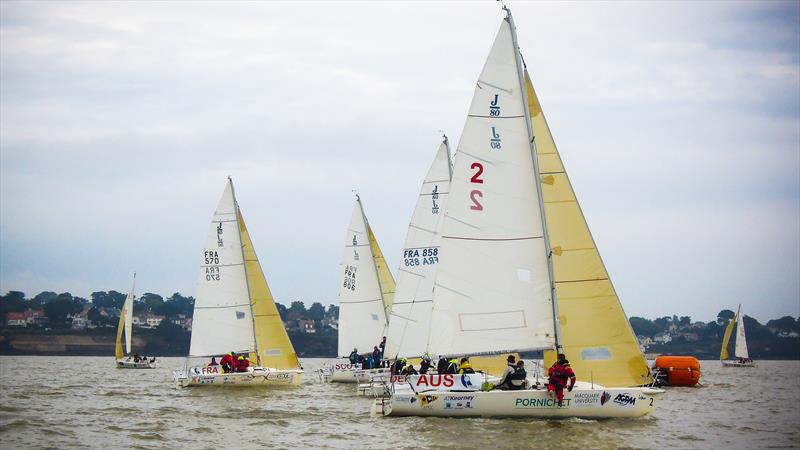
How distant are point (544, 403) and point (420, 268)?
48.1 ft

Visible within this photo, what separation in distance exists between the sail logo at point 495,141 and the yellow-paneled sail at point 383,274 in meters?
22.8

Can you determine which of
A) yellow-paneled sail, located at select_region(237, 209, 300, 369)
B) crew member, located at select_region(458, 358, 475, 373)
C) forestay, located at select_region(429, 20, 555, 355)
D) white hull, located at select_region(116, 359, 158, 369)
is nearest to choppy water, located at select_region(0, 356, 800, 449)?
crew member, located at select_region(458, 358, 475, 373)

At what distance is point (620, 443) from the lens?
2111 cm

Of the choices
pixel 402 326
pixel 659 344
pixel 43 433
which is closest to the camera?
pixel 43 433

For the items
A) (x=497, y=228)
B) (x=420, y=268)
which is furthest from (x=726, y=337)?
(x=497, y=228)

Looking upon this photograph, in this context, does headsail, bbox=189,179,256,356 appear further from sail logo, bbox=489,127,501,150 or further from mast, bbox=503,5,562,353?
mast, bbox=503,5,562,353

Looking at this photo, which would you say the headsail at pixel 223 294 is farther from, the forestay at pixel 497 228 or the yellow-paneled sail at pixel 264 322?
the forestay at pixel 497 228

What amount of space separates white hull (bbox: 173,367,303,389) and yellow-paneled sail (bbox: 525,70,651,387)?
1787 cm

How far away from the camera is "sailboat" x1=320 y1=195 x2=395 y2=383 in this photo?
4738 cm

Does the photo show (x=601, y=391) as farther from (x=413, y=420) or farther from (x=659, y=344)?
(x=659, y=344)

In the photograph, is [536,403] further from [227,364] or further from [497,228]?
[227,364]

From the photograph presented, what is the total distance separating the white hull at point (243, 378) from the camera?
39.5m

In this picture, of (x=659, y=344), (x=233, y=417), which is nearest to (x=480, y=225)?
(x=233, y=417)

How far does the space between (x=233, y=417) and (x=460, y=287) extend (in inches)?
322
